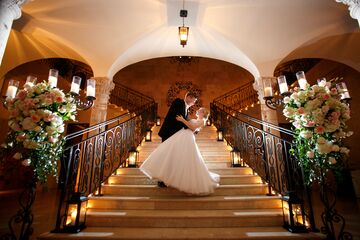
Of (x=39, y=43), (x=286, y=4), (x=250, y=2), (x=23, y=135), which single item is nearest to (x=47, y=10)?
(x=39, y=43)

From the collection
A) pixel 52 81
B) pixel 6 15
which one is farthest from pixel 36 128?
pixel 6 15

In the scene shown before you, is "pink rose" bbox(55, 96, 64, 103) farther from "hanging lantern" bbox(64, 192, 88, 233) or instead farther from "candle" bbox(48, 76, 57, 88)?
"hanging lantern" bbox(64, 192, 88, 233)

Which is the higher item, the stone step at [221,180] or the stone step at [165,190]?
the stone step at [221,180]

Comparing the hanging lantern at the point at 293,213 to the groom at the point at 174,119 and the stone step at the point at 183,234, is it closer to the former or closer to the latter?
the stone step at the point at 183,234

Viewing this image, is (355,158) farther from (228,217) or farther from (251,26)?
(228,217)

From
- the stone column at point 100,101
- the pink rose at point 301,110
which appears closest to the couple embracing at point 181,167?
the pink rose at point 301,110

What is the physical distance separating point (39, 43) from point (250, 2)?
19.2 feet

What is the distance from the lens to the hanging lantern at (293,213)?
237 centimetres

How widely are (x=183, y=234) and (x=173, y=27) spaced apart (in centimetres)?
481

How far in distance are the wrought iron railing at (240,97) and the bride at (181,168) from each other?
729 cm

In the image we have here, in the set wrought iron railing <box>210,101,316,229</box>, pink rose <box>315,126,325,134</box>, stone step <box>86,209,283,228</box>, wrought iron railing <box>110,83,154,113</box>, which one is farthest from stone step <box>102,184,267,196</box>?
wrought iron railing <box>110,83,154,113</box>

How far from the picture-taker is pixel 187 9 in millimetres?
4594

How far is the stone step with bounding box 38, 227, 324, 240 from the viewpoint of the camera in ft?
7.10

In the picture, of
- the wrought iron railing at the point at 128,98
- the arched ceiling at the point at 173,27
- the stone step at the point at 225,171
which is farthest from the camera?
the wrought iron railing at the point at 128,98
